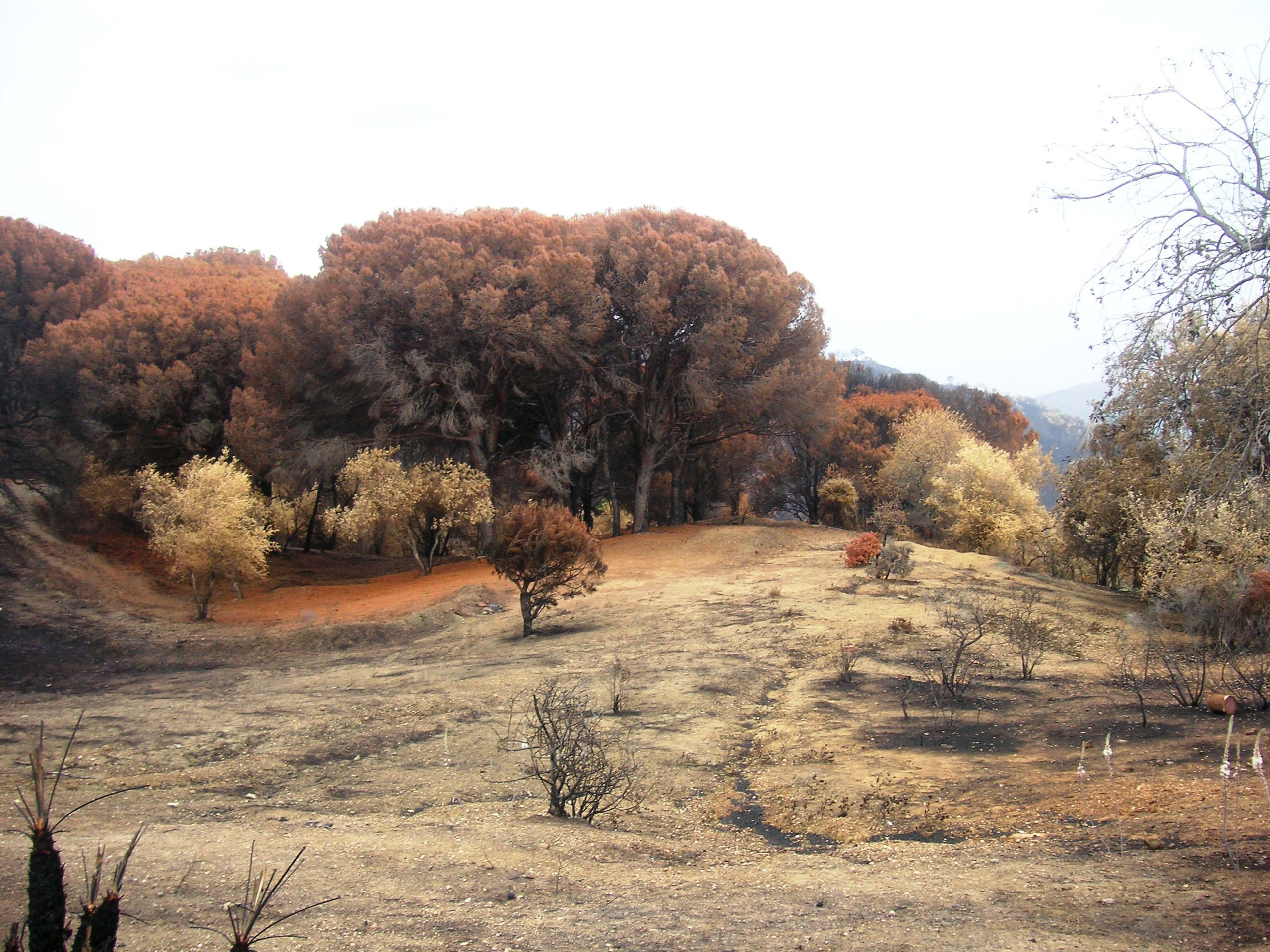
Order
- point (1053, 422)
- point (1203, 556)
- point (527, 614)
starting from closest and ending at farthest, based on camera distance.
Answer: point (1203, 556), point (527, 614), point (1053, 422)

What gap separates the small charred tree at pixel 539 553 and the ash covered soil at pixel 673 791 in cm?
81

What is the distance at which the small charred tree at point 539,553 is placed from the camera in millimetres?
16484


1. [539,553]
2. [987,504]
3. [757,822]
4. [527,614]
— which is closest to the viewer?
[757,822]

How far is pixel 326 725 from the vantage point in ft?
35.3

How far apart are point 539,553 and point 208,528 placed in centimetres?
871

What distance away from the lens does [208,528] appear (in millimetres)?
19453

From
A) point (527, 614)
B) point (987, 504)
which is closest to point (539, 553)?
point (527, 614)

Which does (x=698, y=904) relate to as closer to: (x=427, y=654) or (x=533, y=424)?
(x=427, y=654)

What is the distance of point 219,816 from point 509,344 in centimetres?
2140

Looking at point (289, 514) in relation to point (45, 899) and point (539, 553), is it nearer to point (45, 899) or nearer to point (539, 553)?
point (539, 553)

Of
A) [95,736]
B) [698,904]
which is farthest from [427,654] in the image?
[698,904]

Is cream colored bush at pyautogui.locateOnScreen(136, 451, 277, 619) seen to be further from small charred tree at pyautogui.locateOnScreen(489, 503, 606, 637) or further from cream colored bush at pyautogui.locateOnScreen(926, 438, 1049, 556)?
cream colored bush at pyautogui.locateOnScreen(926, 438, 1049, 556)

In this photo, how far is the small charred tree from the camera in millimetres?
16484

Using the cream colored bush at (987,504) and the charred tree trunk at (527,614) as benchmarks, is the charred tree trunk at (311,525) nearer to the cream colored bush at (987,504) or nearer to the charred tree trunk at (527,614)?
the charred tree trunk at (527,614)
